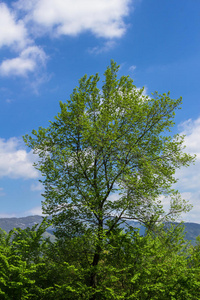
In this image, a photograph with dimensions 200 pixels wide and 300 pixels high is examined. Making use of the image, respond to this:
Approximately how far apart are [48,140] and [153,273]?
11072 millimetres

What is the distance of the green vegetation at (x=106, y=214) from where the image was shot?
1366cm

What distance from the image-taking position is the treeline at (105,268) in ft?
41.9

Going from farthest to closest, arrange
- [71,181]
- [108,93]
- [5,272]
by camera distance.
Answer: [108,93]
[71,181]
[5,272]

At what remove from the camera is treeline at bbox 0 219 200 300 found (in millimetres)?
12781

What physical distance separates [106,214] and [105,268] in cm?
358

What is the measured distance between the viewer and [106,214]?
1720 cm

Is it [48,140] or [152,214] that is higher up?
[48,140]

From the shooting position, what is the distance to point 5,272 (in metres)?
12.8

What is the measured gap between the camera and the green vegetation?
13664 mm

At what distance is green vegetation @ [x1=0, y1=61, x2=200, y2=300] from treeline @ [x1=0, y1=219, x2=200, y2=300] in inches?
2.2

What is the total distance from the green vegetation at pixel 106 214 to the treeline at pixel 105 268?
55mm

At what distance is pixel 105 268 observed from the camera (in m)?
14.5

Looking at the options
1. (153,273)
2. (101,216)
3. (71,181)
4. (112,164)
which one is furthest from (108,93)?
(153,273)

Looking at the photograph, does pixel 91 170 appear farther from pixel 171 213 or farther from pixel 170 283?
pixel 170 283
